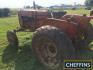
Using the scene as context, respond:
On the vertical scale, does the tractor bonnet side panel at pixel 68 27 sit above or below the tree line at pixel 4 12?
above

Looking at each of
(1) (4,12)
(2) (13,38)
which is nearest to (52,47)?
(2) (13,38)

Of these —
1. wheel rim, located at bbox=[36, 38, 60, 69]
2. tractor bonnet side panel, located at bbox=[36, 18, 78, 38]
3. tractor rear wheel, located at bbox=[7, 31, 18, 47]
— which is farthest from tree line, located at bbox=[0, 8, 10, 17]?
tractor bonnet side panel, located at bbox=[36, 18, 78, 38]

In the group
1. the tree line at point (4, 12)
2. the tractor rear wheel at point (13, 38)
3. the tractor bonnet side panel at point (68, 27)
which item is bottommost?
the tree line at point (4, 12)

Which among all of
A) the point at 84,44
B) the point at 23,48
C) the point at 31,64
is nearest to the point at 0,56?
the point at 23,48

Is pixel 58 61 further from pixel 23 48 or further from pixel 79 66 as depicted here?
pixel 23 48

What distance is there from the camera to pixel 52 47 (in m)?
5.23

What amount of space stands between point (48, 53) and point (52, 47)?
225 mm

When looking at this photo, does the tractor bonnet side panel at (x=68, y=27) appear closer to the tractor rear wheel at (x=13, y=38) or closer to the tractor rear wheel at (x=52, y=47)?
the tractor rear wheel at (x=52, y=47)

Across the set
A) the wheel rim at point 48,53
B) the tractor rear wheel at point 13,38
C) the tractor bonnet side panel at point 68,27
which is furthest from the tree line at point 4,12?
the tractor bonnet side panel at point 68,27

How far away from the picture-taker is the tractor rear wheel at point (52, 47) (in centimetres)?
488

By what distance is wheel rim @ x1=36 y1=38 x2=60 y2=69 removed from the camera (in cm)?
512

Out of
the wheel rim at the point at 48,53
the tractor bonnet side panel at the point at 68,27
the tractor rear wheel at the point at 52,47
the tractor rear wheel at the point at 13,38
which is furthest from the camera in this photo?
the tractor rear wheel at the point at 13,38

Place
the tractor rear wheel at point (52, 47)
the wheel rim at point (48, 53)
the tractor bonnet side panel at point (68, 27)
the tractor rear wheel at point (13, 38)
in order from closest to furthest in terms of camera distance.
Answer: the tractor rear wheel at point (52, 47) < the wheel rim at point (48, 53) < the tractor bonnet side panel at point (68, 27) < the tractor rear wheel at point (13, 38)

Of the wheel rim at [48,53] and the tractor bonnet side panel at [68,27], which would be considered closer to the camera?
the wheel rim at [48,53]
